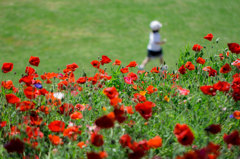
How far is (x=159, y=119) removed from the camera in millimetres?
2596

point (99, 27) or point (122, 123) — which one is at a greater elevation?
point (122, 123)

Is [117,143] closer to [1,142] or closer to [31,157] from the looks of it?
[31,157]

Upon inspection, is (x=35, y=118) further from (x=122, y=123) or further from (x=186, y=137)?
(x=186, y=137)

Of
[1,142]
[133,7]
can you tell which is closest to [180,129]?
[1,142]

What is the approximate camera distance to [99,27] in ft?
32.1

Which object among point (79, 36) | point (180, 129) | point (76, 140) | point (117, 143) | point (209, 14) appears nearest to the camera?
point (180, 129)

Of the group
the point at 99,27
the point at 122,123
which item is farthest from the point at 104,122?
the point at 99,27

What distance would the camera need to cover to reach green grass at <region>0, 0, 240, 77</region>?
7531 millimetres

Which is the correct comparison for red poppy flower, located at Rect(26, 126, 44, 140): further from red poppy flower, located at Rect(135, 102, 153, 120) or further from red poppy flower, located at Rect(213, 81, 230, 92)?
red poppy flower, located at Rect(213, 81, 230, 92)

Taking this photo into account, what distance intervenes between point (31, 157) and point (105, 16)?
349 inches

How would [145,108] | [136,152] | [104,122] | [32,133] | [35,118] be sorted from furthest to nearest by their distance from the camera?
[35,118], [32,133], [145,108], [136,152], [104,122]

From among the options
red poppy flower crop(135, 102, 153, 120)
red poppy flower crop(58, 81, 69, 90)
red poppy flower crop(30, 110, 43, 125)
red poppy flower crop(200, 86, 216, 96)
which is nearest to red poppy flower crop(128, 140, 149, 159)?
red poppy flower crop(135, 102, 153, 120)

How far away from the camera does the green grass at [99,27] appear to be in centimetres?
753

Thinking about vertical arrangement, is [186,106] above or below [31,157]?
above
